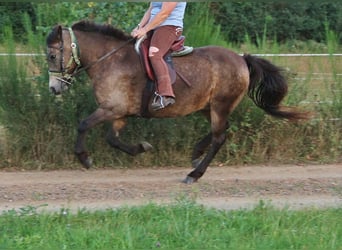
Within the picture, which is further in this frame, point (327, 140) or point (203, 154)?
point (327, 140)

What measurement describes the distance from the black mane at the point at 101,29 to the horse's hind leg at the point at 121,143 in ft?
3.51

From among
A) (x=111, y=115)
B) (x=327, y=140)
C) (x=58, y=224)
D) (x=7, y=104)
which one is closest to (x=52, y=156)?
(x=7, y=104)

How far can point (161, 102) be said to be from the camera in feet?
26.4

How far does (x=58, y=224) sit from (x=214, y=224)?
1.44m

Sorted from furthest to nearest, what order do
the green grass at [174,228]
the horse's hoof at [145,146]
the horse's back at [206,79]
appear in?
the horse's hoof at [145,146], the horse's back at [206,79], the green grass at [174,228]

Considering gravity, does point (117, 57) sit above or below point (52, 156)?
above

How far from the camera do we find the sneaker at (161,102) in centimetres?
805

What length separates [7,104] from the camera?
9.22 m

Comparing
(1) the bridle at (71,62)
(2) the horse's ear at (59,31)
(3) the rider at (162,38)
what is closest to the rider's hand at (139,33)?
(3) the rider at (162,38)

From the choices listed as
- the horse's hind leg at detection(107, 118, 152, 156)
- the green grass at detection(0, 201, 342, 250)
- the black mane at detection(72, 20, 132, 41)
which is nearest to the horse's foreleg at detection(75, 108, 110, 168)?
the horse's hind leg at detection(107, 118, 152, 156)

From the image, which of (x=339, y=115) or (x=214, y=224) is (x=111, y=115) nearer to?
(x=214, y=224)

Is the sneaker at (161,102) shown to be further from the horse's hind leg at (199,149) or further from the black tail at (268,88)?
the black tail at (268,88)

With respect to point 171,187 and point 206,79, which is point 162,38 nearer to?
point 206,79

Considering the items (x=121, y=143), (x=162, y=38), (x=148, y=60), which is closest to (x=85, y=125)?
(x=121, y=143)
